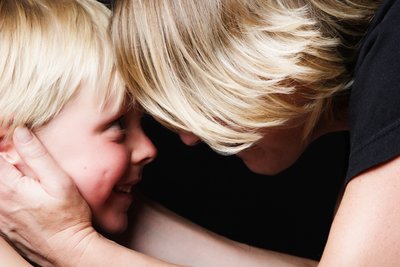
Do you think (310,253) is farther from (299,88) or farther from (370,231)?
(370,231)

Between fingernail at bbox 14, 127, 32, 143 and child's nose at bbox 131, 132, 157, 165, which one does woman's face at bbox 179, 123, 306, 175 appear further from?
fingernail at bbox 14, 127, 32, 143

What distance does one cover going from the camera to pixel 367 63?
103cm

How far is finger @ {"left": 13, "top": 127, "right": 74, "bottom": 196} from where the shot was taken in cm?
116

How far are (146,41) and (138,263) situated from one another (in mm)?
397

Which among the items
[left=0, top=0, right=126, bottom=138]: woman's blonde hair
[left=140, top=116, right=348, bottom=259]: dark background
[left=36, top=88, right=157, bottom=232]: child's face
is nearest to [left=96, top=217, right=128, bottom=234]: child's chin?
[left=36, top=88, right=157, bottom=232]: child's face

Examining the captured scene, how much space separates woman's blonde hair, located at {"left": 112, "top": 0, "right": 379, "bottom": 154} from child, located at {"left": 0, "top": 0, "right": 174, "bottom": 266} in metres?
0.05

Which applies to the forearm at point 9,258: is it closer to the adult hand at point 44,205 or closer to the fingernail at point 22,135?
the adult hand at point 44,205

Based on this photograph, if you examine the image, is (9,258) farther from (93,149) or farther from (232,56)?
(232,56)

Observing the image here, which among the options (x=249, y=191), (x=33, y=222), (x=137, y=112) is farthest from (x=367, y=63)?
(x=249, y=191)

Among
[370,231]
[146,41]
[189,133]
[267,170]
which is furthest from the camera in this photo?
[267,170]

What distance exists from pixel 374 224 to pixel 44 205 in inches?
22.2

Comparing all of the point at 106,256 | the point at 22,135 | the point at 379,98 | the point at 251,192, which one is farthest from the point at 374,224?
the point at 251,192

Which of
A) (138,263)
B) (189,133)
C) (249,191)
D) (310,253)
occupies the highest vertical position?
(189,133)

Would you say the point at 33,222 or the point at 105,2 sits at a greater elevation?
the point at 105,2
